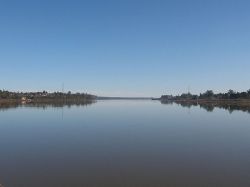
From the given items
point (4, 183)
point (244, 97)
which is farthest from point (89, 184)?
point (244, 97)

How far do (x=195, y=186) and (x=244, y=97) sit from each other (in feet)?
532

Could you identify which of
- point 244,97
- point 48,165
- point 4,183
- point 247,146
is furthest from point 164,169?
point 244,97

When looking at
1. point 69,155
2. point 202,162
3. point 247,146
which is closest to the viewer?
point 202,162

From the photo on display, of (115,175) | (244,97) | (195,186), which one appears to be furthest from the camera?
(244,97)

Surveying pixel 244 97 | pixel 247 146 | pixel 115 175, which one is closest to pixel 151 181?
pixel 115 175

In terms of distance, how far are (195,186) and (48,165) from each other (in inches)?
276

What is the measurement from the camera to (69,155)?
772 inches

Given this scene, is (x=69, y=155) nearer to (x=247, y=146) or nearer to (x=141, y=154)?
(x=141, y=154)

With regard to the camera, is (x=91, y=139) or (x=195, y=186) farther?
(x=91, y=139)

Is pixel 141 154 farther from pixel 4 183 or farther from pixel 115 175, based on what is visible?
pixel 4 183

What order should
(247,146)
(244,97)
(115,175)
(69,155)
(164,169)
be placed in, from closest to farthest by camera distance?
(115,175)
(164,169)
(69,155)
(247,146)
(244,97)

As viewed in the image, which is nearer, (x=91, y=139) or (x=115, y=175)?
(x=115, y=175)

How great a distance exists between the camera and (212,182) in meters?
14.2

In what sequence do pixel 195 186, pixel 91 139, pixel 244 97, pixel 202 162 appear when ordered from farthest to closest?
pixel 244 97, pixel 91 139, pixel 202 162, pixel 195 186
